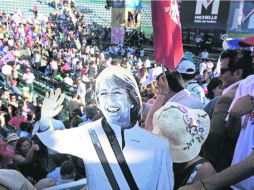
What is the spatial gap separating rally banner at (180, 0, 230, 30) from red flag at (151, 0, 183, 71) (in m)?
16.2

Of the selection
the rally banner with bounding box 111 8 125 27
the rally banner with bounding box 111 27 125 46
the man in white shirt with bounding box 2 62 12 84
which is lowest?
the man in white shirt with bounding box 2 62 12 84

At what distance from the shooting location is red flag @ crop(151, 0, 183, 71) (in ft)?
5.50

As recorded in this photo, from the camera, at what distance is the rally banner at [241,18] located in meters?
Answer: 15.2

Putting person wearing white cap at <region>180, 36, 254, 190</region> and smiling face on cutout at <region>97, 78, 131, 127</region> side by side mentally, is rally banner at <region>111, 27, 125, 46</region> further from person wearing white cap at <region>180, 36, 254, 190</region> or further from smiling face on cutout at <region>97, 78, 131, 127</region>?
smiling face on cutout at <region>97, 78, 131, 127</region>

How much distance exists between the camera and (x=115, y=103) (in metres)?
1.35

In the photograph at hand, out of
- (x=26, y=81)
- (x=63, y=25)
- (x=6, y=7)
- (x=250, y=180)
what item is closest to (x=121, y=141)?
(x=250, y=180)

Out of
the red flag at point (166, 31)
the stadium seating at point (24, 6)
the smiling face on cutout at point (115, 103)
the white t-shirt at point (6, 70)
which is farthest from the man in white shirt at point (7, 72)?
the stadium seating at point (24, 6)

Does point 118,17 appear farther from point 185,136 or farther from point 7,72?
point 185,136

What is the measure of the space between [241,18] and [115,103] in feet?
51.7

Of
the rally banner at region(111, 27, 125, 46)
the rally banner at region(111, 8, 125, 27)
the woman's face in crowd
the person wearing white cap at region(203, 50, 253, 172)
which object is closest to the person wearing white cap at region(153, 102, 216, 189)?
the person wearing white cap at region(203, 50, 253, 172)

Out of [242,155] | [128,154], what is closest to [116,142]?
[128,154]

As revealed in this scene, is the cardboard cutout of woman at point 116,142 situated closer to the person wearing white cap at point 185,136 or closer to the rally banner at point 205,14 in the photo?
the person wearing white cap at point 185,136

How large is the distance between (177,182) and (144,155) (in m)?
0.21

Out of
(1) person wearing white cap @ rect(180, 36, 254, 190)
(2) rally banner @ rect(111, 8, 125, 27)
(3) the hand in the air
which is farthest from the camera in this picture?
(2) rally banner @ rect(111, 8, 125, 27)
